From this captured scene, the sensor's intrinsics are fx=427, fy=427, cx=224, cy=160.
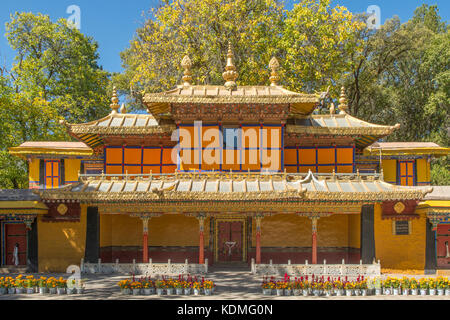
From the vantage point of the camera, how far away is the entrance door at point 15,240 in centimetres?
2136

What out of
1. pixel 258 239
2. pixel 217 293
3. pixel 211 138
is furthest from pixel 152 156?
pixel 217 293

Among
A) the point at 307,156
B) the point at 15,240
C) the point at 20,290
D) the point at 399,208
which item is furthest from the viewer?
the point at 307,156

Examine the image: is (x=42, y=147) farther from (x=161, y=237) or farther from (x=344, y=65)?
(x=344, y=65)

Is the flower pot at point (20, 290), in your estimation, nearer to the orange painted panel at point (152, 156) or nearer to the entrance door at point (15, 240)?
the entrance door at point (15, 240)

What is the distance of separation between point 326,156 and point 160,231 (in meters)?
10.3

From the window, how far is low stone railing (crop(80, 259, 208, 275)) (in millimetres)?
9591

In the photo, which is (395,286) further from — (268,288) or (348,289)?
(268,288)

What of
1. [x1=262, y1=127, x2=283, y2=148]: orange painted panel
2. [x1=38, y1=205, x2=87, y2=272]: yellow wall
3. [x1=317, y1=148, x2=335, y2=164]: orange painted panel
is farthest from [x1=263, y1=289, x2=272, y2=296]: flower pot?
[x1=317, y1=148, x2=335, y2=164]: orange painted panel

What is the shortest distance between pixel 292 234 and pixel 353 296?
721 cm

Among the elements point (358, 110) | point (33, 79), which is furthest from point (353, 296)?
point (358, 110)

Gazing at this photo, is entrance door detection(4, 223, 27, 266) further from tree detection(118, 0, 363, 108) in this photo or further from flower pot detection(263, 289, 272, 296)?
tree detection(118, 0, 363, 108)

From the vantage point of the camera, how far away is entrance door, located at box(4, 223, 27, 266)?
70.1 ft

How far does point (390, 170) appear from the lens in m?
30.0

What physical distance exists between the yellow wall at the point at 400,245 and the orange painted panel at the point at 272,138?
5914mm
